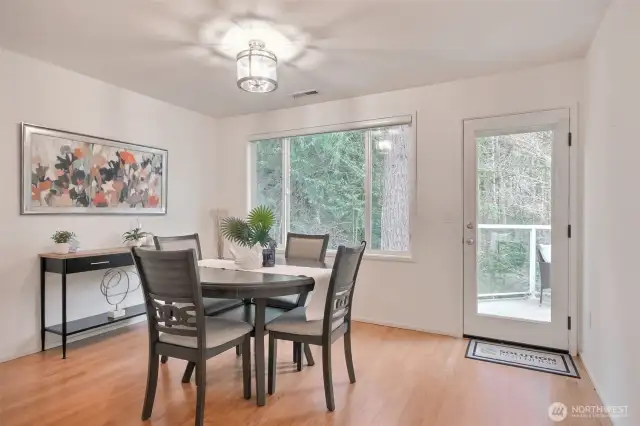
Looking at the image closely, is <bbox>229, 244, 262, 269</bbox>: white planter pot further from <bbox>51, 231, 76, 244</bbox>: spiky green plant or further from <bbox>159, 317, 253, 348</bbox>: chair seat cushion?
<bbox>51, 231, 76, 244</bbox>: spiky green plant

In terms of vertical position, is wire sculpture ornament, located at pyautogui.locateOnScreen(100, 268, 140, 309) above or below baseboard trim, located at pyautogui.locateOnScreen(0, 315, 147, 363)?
above

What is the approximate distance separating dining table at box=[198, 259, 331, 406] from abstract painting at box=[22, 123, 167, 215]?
1.68m

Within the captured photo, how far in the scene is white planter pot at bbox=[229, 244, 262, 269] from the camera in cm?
252

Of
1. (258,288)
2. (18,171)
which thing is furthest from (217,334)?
(18,171)

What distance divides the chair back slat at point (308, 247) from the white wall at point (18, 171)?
168 centimetres

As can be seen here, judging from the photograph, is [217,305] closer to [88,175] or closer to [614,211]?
[88,175]

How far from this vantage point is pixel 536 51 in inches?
109

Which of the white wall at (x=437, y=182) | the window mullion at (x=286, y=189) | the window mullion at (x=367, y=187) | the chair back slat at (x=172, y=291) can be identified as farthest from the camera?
the window mullion at (x=286, y=189)

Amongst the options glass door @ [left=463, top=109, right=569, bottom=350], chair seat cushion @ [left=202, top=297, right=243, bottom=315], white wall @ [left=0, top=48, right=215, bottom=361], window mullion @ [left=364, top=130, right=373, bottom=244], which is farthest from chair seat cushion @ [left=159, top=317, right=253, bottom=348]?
glass door @ [left=463, top=109, right=569, bottom=350]

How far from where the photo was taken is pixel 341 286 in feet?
7.23

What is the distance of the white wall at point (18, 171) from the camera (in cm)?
280

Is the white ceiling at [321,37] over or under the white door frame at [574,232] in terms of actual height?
over

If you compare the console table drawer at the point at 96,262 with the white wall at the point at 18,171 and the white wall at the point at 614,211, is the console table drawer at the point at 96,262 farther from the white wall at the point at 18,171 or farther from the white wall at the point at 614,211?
the white wall at the point at 614,211

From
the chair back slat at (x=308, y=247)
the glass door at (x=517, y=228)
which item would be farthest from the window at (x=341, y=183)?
the chair back slat at (x=308, y=247)
